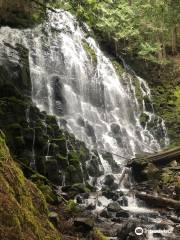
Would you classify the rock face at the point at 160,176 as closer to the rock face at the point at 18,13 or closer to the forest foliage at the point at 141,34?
the forest foliage at the point at 141,34

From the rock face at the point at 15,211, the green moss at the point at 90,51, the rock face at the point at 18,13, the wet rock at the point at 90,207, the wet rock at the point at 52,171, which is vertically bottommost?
the wet rock at the point at 90,207

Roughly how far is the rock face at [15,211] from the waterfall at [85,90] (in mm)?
13282

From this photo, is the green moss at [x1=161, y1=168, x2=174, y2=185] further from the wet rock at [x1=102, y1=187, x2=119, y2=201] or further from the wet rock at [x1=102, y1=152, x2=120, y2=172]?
the wet rock at [x1=102, y1=152, x2=120, y2=172]

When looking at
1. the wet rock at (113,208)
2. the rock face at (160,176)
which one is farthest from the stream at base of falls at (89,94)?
the wet rock at (113,208)

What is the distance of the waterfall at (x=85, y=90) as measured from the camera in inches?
760

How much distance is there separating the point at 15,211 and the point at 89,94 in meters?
18.6

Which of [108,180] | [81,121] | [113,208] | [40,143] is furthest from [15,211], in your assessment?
[81,121]

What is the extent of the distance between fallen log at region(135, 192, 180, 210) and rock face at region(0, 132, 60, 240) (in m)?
7.46

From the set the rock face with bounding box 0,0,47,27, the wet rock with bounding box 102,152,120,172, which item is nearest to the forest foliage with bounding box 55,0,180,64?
the rock face with bounding box 0,0,47,27

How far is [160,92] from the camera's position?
80.4 feet

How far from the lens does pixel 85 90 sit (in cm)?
2183

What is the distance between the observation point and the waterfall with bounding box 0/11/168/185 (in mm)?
19297

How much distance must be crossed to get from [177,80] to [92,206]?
1617 cm

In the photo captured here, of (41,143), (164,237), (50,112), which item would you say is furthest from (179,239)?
(50,112)
